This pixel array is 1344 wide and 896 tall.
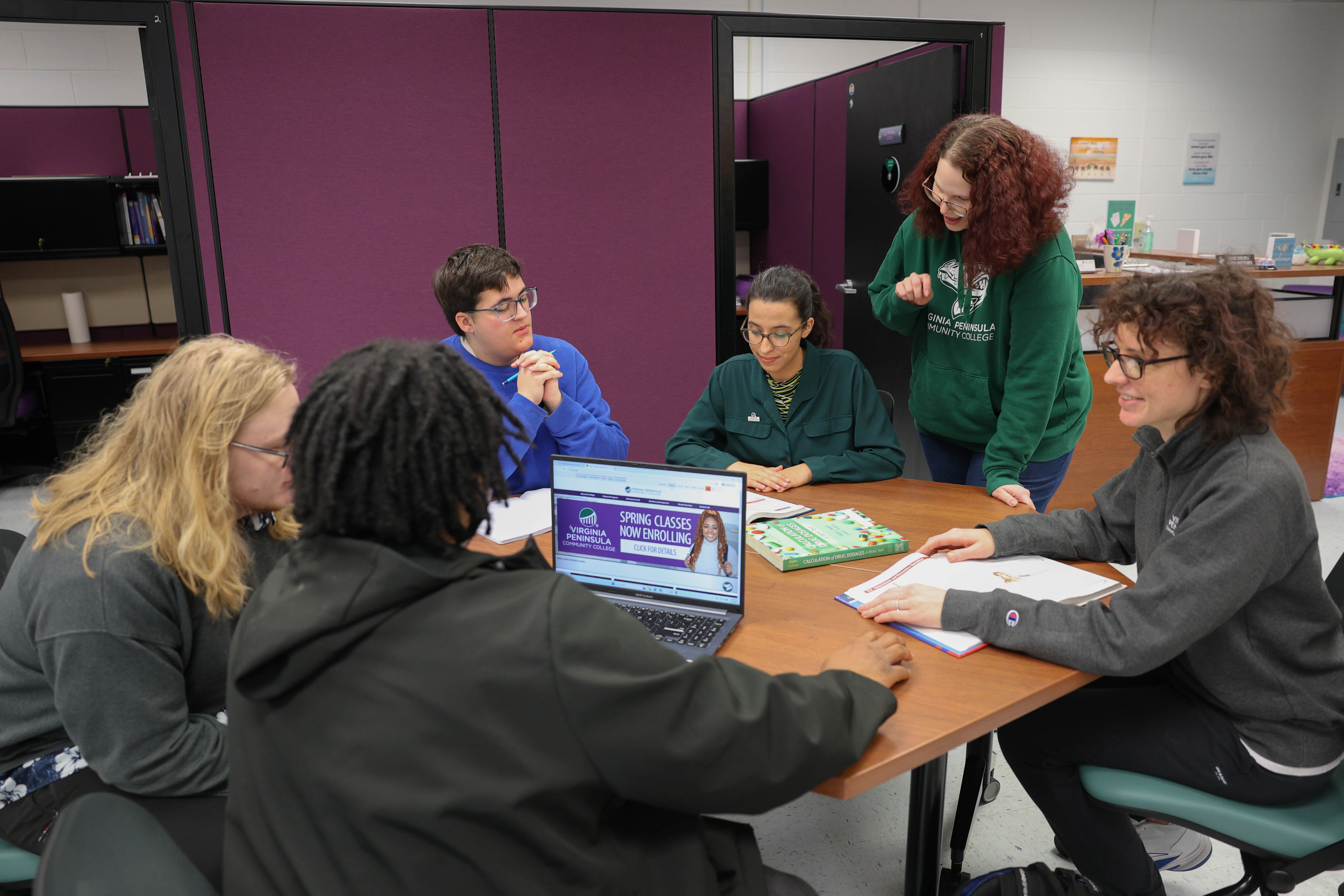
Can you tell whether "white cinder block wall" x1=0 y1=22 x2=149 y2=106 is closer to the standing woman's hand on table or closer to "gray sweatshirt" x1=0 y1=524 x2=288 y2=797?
the standing woman's hand on table

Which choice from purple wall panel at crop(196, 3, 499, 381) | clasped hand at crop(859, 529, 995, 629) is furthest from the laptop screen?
purple wall panel at crop(196, 3, 499, 381)

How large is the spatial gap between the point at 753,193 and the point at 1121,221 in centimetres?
215

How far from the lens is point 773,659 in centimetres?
138

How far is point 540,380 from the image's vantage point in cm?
219

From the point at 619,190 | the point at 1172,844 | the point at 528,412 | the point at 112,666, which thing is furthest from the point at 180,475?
the point at 619,190

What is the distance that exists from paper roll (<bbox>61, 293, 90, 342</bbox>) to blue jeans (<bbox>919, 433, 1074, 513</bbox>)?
14.8ft

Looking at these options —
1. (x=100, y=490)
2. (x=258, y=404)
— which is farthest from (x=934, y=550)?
(x=100, y=490)

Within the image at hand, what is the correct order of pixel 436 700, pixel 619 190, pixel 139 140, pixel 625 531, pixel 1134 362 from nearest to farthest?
pixel 436 700, pixel 1134 362, pixel 625 531, pixel 619 190, pixel 139 140

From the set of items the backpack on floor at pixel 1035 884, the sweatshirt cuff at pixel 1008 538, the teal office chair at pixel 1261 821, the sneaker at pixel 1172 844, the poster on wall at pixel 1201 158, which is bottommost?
the sneaker at pixel 1172 844

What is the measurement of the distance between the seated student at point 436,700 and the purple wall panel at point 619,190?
8.08 feet

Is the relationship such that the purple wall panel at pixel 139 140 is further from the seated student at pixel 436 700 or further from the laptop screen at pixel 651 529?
the seated student at pixel 436 700

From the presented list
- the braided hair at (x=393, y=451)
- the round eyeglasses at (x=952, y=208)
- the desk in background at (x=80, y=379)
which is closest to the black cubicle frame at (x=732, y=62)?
the round eyeglasses at (x=952, y=208)

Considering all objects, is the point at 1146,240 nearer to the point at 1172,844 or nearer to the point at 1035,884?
the point at 1172,844

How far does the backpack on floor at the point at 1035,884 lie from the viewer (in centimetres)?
157
